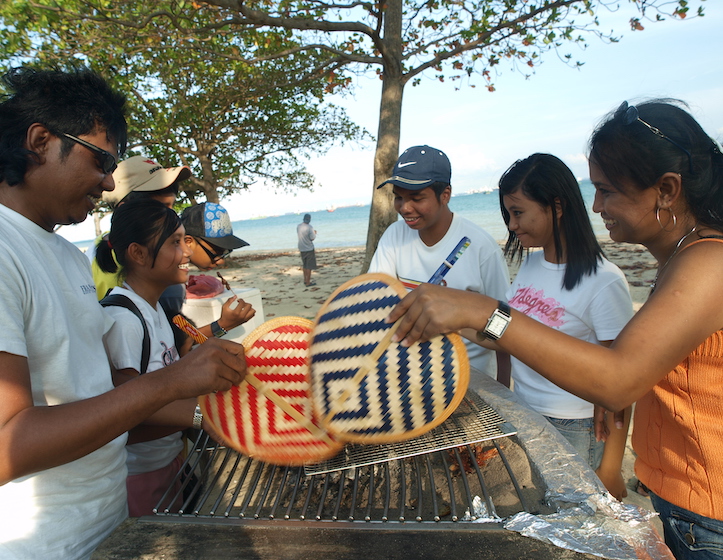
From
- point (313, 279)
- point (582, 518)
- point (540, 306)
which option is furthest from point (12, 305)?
point (313, 279)

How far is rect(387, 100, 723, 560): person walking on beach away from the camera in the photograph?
112 cm

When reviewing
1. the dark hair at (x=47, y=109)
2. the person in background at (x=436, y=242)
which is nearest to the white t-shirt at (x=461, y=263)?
the person in background at (x=436, y=242)

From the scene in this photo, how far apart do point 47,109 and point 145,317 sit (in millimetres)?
841

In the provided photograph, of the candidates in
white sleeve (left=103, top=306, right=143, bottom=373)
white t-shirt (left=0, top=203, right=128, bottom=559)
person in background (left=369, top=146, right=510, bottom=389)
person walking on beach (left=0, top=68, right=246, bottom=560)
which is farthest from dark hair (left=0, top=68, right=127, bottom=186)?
person in background (left=369, top=146, right=510, bottom=389)

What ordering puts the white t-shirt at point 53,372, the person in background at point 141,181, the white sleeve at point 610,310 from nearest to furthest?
the white t-shirt at point 53,372, the white sleeve at point 610,310, the person in background at point 141,181

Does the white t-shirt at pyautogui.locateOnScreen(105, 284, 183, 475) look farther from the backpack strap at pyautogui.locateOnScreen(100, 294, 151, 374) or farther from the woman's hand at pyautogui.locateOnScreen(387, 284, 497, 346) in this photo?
the woman's hand at pyautogui.locateOnScreen(387, 284, 497, 346)

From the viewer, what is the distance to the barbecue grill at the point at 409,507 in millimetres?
1163

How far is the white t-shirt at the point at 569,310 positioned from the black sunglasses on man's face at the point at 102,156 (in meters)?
1.79

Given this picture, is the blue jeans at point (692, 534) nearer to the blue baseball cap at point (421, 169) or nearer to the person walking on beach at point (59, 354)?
the person walking on beach at point (59, 354)

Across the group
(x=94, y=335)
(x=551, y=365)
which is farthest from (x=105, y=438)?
(x=551, y=365)

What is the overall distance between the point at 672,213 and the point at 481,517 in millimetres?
1068

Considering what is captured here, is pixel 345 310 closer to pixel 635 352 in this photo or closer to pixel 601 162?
pixel 635 352

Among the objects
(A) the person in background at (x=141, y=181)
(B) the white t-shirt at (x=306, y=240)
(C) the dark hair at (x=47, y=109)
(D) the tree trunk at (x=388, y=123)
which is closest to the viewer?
(C) the dark hair at (x=47, y=109)

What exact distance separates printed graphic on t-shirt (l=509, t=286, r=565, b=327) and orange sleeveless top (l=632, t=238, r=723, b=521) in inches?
22.9
